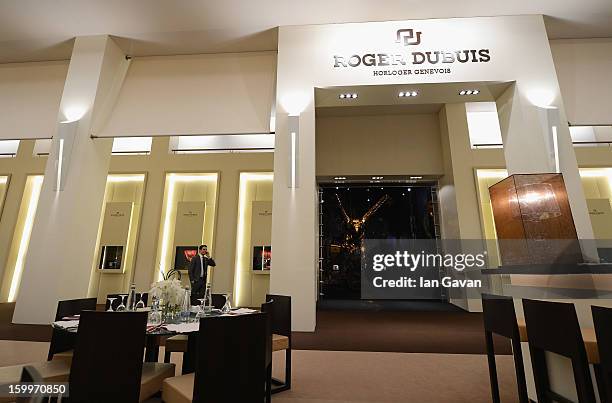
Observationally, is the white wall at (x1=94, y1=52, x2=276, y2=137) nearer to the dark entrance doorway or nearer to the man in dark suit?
the man in dark suit

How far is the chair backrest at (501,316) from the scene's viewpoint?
203 centimetres

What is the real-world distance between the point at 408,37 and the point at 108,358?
603 cm

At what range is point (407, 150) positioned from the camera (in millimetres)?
8164

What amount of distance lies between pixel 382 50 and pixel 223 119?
10.2 feet

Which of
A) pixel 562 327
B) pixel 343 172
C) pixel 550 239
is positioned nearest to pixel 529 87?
pixel 550 239

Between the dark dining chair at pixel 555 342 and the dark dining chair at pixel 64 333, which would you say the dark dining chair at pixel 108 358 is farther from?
the dark dining chair at pixel 555 342

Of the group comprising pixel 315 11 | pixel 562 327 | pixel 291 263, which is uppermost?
pixel 315 11

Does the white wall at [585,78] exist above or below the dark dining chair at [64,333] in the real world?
above

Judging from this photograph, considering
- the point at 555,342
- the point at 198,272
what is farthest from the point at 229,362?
the point at 198,272

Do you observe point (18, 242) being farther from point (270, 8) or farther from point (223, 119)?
point (270, 8)

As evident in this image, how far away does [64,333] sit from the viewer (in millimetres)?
2564

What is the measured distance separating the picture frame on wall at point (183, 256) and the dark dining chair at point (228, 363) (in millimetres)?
6395

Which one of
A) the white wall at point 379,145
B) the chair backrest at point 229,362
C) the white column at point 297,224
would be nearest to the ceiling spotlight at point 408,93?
the white column at point 297,224

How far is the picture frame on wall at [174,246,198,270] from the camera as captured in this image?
7.79 metres
